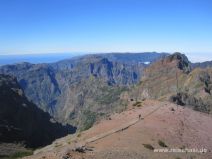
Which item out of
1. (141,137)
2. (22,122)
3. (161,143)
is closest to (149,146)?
(141,137)

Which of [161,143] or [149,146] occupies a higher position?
[149,146]

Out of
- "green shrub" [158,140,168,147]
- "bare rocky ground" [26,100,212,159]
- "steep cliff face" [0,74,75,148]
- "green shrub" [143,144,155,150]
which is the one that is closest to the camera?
"bare rocky ground" [26,100,212,159]

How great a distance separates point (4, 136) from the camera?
12538 centimetres

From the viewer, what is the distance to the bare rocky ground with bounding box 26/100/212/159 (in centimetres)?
4172

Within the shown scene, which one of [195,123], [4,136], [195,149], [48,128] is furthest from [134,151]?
[48,128]

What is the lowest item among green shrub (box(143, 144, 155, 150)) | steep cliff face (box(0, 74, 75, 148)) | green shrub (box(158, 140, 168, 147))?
steep cliff face (box(0, 74, 75, 148))

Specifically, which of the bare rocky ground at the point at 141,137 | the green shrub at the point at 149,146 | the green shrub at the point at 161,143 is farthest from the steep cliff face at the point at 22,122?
the green shrub at the point at 149,146

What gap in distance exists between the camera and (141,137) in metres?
51.4

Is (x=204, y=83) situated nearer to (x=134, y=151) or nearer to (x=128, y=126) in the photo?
(x=128, y=126)

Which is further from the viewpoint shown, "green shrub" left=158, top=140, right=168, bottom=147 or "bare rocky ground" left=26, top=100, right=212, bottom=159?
"green shrub" left=158, top=140, right=168, bottom=147

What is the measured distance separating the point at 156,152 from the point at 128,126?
11.1 m

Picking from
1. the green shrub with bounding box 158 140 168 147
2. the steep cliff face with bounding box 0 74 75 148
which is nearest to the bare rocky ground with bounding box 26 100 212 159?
the green shrub with bounding box 158 140 168 147

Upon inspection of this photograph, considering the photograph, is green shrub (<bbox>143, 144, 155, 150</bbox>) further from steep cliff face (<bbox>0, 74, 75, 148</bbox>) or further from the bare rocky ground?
steep cliff face (<bbox>0, 74, 75, 148</bbox>)

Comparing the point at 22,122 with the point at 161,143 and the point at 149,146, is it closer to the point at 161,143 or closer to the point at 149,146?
the point at 161,143
